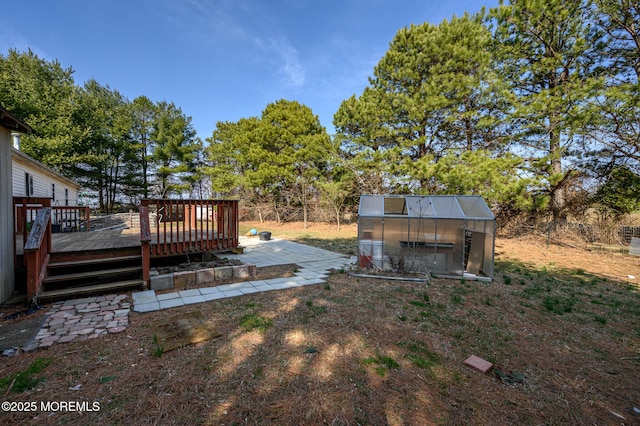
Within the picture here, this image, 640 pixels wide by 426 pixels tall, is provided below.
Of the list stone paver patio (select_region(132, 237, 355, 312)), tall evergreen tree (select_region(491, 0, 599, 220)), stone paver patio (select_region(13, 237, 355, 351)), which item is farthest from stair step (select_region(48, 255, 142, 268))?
tall evergreen tree (select_region(491, 0, 599, 220))

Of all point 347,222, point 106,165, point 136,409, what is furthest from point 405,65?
point 106,165

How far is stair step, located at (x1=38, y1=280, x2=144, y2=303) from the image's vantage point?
3891 millimetres

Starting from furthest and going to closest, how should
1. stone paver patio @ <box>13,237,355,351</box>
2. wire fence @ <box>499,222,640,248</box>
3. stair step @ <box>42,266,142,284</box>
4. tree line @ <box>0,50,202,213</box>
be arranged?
1. tree line @ <box>0,50,202,213</box>
2. wire fence @ <box>499,222,640,248</box>
3. stair step @ <box>42,266,142,284</box>
4. stone paver patio @ <box>13,237,355,351</box>

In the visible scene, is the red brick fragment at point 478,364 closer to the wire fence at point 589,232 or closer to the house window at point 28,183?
the wire fence at point 589,232

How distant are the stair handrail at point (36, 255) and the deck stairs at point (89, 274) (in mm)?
122

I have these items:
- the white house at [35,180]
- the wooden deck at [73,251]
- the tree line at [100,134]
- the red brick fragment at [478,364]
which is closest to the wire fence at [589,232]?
the red brick fragment at [478,364]

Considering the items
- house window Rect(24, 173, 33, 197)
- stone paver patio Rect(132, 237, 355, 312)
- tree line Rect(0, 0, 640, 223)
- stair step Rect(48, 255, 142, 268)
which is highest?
tree line Rect(0, 0, 640, 223)

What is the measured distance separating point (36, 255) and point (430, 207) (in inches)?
297

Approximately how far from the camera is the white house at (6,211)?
12.6ft

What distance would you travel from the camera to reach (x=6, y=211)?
13.1 feet

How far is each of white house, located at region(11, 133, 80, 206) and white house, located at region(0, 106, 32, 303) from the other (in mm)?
7398

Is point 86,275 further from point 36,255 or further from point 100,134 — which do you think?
point 100,134

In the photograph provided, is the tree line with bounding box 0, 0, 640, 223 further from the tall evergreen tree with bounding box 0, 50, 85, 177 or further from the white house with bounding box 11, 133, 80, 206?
the white house with bounding box 11, 133, 80, 206

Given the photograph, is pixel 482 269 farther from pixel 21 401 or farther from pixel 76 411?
pixel 21 401
